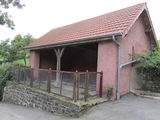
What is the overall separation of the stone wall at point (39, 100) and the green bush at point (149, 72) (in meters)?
4.41

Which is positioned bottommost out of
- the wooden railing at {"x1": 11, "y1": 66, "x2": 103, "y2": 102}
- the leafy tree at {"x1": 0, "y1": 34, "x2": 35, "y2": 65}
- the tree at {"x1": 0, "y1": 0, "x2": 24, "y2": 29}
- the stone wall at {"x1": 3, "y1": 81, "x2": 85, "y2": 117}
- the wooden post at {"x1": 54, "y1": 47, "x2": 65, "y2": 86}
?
the stone wall at {"x1": 3, "y1": 81, "x2": 85, "y2": 117}

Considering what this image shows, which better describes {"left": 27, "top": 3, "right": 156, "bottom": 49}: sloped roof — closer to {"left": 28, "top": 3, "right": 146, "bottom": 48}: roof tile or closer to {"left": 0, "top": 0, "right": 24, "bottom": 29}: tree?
{"left": 28, "top": 3, "right": 146, "bottom": 48}: roof tile

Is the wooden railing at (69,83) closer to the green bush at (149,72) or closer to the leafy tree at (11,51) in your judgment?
the green bush at (149,72)

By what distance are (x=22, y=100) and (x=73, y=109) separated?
4.65m

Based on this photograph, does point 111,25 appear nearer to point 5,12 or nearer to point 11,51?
point 5,12

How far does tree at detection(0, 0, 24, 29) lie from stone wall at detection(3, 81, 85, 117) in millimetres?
6800

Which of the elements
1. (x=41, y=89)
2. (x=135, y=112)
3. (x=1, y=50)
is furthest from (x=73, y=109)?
(x=1, y=50)

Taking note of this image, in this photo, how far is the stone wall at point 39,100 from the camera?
5024 millimetres

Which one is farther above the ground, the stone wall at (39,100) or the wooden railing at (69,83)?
the wooden railing at (69,83)

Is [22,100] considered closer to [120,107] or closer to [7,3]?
[120,107]

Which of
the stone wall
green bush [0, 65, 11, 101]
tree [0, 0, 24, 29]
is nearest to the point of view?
the stone wall

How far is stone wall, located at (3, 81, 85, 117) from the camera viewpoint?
5024mm

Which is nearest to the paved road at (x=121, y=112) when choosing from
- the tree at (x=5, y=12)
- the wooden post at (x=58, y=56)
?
the wooden post at (x=58, y=56)

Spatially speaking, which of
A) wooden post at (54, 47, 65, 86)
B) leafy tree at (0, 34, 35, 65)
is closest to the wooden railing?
wooden post at (54, 47, 65, 86)
